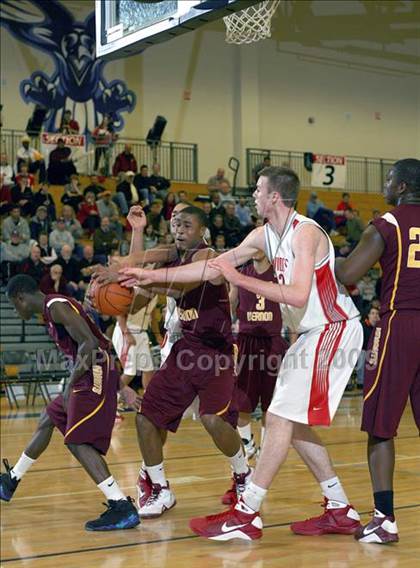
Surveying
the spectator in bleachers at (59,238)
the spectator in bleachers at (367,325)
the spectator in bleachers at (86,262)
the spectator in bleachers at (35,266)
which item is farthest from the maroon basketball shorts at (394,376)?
the spectator in bleachers at (59,238)

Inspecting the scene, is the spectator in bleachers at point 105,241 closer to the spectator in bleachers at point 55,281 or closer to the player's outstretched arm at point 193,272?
the spectator in bleachers at point 55,281

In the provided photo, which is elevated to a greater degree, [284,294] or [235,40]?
[235,40]

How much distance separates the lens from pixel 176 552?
4852 mm

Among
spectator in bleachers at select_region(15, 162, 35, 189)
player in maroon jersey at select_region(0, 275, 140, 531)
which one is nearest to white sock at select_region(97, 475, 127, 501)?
player in maroon jersey at select_region(0, 275, 140, 531)

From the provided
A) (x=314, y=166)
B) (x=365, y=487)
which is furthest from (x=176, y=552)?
(x=314, y=166)

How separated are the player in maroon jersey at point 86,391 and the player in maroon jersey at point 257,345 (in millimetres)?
1583

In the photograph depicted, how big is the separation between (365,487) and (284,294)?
2564 mm

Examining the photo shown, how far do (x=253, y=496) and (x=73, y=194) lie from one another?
12.2 metres

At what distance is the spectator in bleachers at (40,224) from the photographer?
15117 millimetres

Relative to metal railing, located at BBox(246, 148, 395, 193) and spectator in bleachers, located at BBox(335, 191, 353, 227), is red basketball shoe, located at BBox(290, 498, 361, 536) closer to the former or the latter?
spectator in bleachers, located at BBox(335, 191, 353, 227)

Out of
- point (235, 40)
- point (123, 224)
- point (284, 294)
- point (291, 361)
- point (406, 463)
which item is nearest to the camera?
point (284, 294)

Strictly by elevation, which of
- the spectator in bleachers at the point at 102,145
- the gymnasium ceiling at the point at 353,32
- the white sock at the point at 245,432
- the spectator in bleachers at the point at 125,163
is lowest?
the white sock at the point at 245,432

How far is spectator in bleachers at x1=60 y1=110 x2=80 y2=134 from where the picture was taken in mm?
19625

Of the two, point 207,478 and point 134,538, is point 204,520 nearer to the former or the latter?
point 134,538
